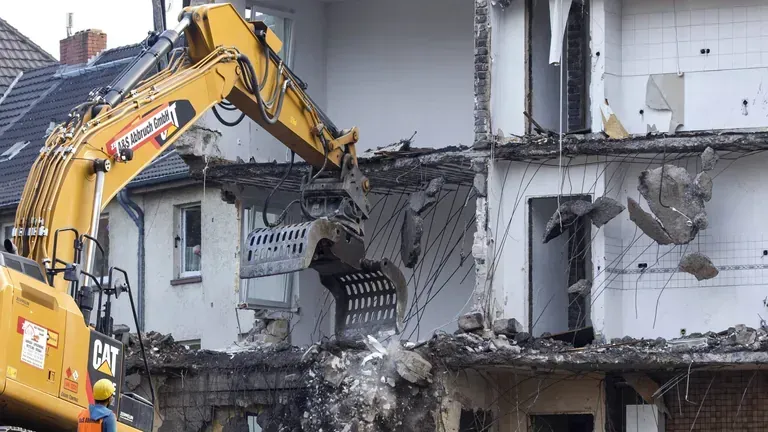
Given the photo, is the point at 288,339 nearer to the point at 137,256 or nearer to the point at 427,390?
the point at 427,390

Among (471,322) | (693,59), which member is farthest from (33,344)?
(693,59)

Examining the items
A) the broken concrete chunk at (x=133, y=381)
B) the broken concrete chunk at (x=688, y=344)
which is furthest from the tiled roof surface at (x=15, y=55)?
the broken concrete chunk at (x=688, y=344)

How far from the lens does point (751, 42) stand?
63.5ft

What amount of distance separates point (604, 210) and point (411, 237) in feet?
8.64

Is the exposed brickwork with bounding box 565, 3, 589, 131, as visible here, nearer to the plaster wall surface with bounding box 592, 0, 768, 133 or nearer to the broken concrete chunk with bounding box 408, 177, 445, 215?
the plaster wall surface with bounding box 592, 0, 768, 133

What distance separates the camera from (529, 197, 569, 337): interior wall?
20031mm

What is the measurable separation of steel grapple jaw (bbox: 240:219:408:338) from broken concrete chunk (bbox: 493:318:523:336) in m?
1.26

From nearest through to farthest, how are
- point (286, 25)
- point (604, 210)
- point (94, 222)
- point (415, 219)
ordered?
1. point (94, 222)
2. point (604, 210)
3. point (415, 219)
4. point (286, 25)

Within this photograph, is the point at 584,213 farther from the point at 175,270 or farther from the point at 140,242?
the point at 140,242

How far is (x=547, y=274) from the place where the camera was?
20.3m

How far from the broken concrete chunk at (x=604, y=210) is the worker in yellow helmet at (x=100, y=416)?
841cm

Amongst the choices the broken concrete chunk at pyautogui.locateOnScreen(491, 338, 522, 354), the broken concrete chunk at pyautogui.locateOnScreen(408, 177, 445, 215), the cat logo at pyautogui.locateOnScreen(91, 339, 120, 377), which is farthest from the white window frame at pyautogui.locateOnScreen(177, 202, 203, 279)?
the cat logo at pyautogui.locateOnScreen(91, 339, 120, 377)

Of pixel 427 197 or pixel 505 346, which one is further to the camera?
pixel 427 197

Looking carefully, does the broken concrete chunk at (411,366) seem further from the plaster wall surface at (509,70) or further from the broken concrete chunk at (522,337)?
the plaster wall surface at (509,70)
